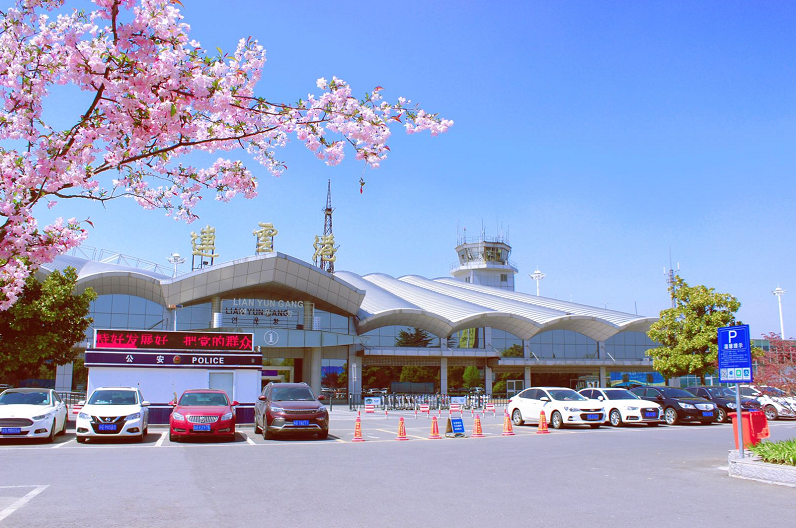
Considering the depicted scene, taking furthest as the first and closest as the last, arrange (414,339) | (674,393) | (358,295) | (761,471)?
(414,339)
(358,295)
(674,393)
(761,471)

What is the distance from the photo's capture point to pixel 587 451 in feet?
47.4

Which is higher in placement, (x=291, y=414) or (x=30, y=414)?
(x=30, y=414)

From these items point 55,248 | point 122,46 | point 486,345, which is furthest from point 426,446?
point 486,345

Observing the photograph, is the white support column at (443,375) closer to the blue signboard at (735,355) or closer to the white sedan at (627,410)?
the white sedan at (627,410)

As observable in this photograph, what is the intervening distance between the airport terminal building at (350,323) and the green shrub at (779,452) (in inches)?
1174

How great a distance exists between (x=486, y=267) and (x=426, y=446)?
7205 centimetres

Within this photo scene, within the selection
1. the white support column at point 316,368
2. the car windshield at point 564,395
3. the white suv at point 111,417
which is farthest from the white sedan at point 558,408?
the white support column at point 316,368

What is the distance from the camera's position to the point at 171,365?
2239cm

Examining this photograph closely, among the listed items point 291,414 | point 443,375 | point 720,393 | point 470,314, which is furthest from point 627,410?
point 443,375

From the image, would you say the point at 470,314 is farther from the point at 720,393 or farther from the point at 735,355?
the point at 735,355

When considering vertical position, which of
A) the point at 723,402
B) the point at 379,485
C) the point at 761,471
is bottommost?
the point at 379,485

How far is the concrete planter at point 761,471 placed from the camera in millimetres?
9609

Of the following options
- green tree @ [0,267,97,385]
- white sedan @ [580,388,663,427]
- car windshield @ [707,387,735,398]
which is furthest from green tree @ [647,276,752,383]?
green tree @ [0,267,97,385]

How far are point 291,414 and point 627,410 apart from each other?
12.5 m
